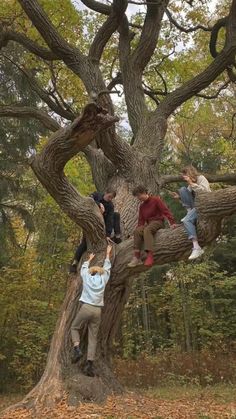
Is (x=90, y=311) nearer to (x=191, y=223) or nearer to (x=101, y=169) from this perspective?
(x=191, y=223)

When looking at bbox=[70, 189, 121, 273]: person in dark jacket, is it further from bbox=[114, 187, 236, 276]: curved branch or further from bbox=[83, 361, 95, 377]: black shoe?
bbox=[83, 361, 95, 377]: black shoe

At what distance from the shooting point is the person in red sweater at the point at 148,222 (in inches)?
304

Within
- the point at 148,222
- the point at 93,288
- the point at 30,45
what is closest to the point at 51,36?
the point at 30,45

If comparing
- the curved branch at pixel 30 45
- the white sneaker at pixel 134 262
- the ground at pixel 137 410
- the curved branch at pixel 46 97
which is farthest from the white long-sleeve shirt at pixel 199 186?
the curved branch at pixel 46 97

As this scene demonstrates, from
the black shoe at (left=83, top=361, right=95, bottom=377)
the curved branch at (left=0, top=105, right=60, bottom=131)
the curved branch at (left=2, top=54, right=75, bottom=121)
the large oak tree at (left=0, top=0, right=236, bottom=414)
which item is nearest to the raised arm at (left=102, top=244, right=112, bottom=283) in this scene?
the large oak tree at (left=0, top=0, right=236, bottom=414)

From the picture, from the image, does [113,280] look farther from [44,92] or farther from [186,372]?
[186,372]

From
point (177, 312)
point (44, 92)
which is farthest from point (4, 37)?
point (177, 312)

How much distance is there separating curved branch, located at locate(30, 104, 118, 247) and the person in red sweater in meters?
0.74

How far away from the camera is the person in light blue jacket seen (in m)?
7.62

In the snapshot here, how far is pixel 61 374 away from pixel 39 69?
8.97m

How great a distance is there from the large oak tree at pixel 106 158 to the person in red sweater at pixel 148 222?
182mm

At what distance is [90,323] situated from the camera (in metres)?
7.75

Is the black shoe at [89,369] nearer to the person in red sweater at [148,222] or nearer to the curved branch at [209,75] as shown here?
the person in red sweater at [148,222]

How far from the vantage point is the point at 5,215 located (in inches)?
626
